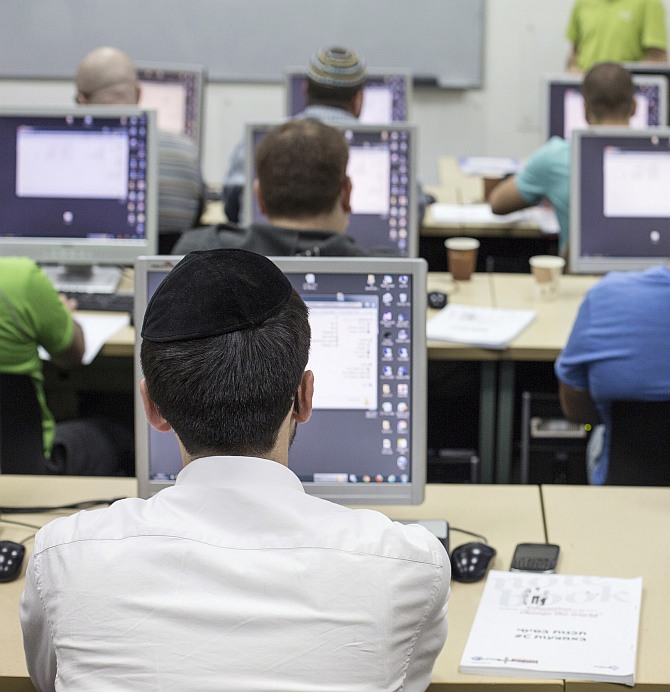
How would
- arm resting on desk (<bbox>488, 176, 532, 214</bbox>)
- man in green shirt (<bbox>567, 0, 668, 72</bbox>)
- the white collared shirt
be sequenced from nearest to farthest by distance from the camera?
the white collared shirt < arm resting on desk (<bbox>488, 176, 532, 214</bbox>) < man in green shirt (<bbox>567, 0, 668, 72</bbox>)

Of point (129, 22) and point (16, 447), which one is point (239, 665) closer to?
point (16, 447)

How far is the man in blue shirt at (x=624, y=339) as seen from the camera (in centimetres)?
237

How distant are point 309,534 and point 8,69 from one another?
6611mm

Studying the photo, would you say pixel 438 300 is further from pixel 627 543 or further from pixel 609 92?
pixel 627 543

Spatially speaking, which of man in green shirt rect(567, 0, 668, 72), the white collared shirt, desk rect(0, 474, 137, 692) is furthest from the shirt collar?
man in green shirt rect(567, 0, 668, 72)

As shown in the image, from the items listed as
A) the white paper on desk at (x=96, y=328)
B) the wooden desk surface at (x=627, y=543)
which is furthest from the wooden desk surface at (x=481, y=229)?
the wooden desk surface at (x=627, y=543)

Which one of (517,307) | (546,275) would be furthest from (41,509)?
(546,275)

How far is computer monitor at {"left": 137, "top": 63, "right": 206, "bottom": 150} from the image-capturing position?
519 centimetres

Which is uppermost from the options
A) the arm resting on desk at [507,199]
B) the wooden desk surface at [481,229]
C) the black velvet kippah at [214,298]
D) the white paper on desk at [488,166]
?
the white paper on desk at [488,166]

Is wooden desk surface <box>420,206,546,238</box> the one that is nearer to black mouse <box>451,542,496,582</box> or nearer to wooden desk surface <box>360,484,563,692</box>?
wooden desk surface <box>360,484,563,692</box>

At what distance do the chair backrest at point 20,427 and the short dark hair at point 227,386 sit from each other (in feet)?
5.06

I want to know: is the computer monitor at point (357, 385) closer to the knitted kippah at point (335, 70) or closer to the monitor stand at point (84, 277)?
the monitor stand at point (84, 277)

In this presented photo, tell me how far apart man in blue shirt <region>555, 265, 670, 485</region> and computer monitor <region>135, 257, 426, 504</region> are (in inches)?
26.6

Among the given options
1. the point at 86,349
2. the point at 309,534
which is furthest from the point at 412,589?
the point at 86,349
